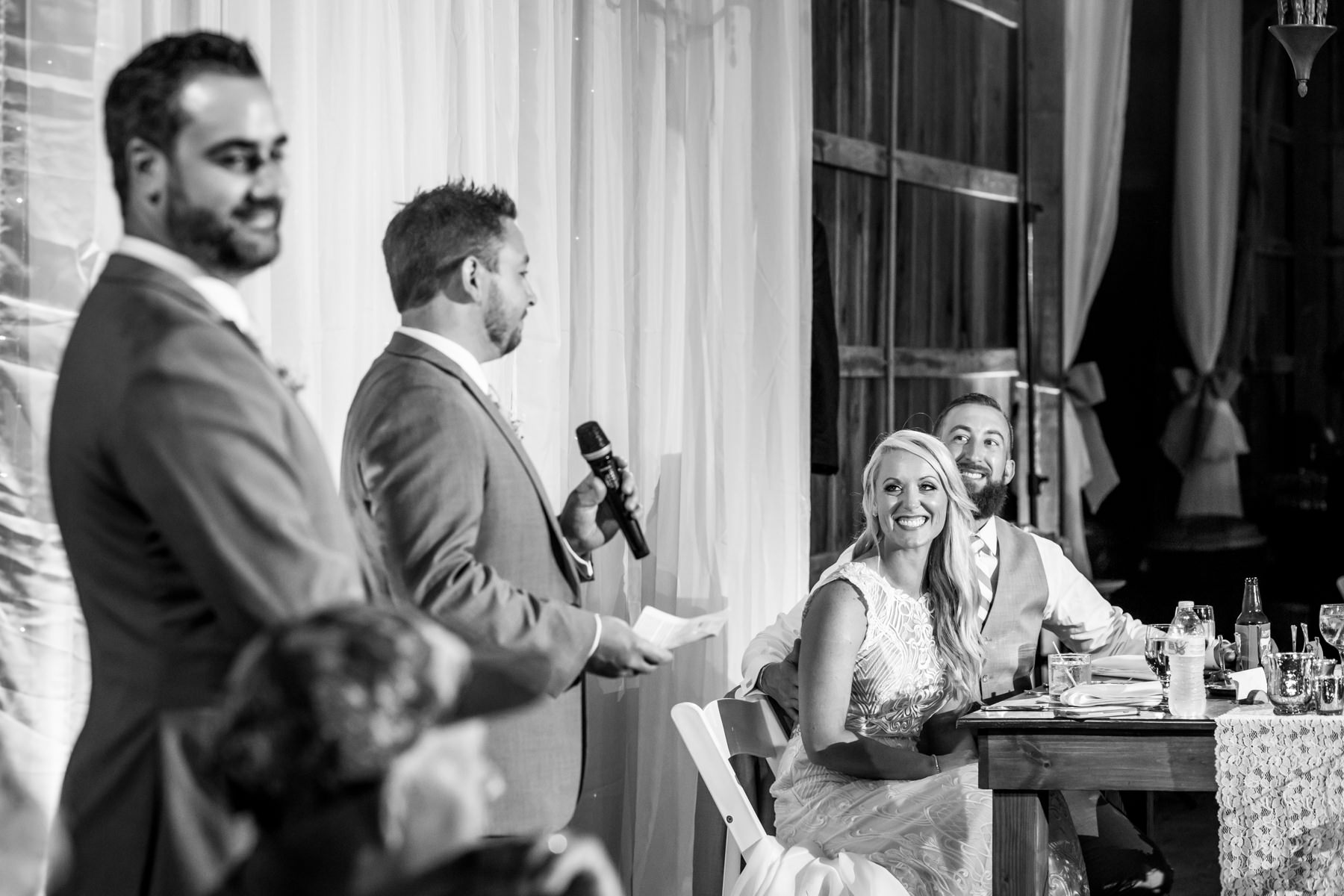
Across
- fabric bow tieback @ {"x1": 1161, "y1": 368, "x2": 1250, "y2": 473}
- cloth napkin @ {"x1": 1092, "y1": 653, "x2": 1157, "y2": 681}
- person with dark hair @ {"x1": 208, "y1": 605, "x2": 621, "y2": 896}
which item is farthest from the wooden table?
fabric bow tieback @ {"x1": 1161, "y1": 368, "x2": 1250, "y2": 473}

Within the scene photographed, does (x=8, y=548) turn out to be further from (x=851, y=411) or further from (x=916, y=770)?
(x=851, y=411)

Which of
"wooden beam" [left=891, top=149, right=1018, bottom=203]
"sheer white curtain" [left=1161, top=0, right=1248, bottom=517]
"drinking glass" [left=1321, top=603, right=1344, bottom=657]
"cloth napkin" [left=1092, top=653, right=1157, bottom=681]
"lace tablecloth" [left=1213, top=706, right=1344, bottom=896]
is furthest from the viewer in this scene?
"sheer white curtain" [left=1161, top=0, right=1248, bottom=517]

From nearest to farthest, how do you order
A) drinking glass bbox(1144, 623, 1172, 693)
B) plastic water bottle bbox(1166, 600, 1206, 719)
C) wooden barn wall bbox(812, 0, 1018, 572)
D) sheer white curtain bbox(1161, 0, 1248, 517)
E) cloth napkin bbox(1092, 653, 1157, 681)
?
plastic water bottle bbox(1166, 600, 1206, 719)
drinking glass bbox(1144, 623, 1172, 693)
cloth napkin bbox(1092, 653, 1157, 681)
wooden barn wall bbox(812, 0, 1018, 572)
sheer white curtain bbox(1161, 0, 1248, 517)

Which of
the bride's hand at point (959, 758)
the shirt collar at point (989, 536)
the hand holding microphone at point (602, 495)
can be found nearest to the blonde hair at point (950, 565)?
the bride's hand at point (959, 758)

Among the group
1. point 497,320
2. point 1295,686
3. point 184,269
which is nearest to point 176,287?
point 184,269

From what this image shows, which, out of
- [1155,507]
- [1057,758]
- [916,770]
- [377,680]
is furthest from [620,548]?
[1155,507]

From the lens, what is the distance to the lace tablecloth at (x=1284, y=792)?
2.42 metres

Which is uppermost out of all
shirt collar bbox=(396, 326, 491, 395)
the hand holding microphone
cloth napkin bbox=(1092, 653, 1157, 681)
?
shirt collar bbox=(396, 326, 491, 395)

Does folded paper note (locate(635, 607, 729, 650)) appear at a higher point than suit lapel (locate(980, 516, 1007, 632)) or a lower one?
higher

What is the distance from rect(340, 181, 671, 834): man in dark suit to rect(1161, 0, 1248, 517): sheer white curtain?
4465mm

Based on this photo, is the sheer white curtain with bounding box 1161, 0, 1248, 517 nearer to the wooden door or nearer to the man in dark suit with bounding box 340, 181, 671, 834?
the wooden door

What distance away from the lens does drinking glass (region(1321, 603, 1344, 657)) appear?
2746 millimetres

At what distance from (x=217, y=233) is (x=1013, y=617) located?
2.48m

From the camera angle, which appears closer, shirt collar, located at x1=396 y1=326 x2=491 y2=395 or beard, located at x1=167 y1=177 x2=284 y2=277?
A: beard, located at x1=167 y1=177 x2=284 y2=277
